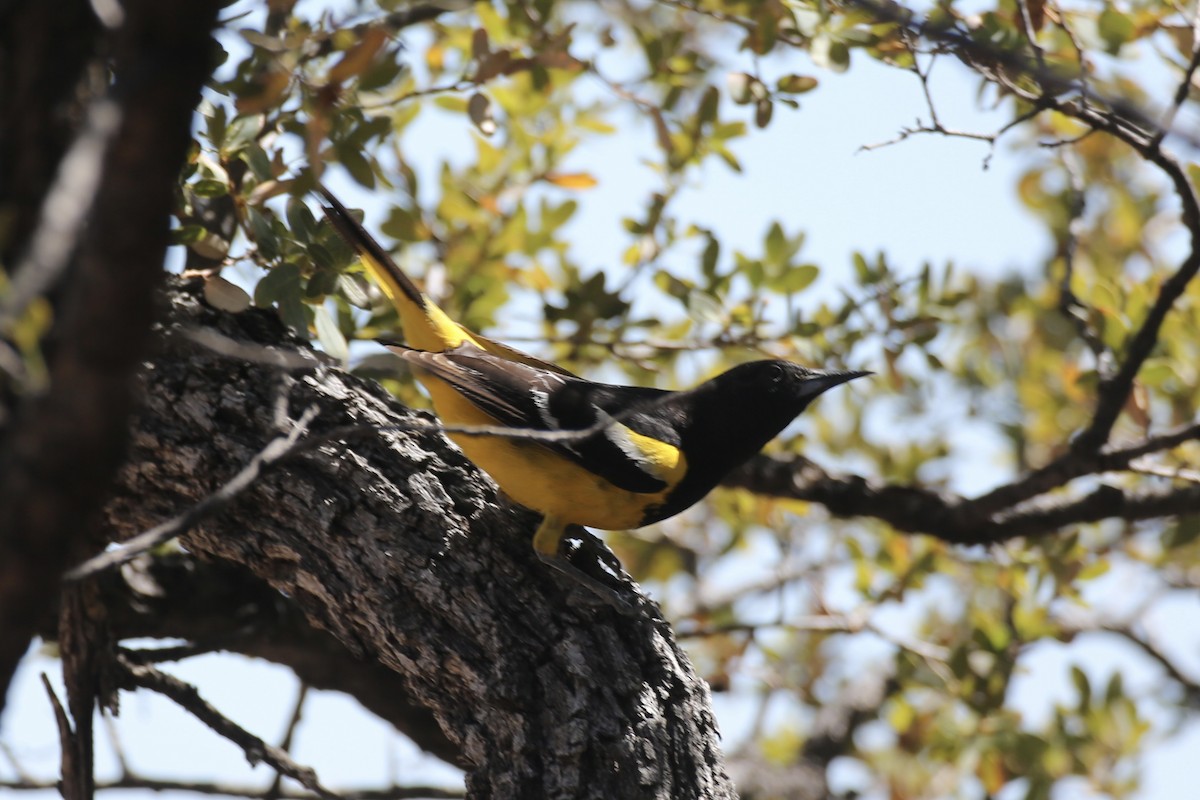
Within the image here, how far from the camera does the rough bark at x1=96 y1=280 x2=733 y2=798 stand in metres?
2.76

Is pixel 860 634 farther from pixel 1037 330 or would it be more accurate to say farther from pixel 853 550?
pixel 1037 330

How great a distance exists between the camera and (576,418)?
3875mm

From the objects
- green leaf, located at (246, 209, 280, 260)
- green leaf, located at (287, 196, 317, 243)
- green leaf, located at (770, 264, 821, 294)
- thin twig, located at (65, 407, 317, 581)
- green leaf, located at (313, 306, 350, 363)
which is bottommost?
thin twig, located at (65, 407, 317, 581)

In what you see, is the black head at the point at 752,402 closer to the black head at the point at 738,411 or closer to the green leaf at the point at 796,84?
the black head at the point at 738,411

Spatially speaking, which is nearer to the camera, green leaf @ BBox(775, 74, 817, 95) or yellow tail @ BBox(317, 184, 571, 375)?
yellow tail @ BBox(317, 184, 571, 375)

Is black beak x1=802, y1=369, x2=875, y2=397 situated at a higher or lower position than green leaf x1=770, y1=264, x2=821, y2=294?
lower

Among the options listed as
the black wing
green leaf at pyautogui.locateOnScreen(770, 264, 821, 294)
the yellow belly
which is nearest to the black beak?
green leaf at pyautogui.locateOnScreen(770, 264, 821, 294)

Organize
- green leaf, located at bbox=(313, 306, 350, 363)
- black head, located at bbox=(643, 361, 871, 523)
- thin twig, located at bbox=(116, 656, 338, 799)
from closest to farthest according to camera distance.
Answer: green leaf, located at bbox=(313, 306, 350, 363)
thin twig, located at bbox=(116, 656, 338, 799)
black head, located at bbox=(643, 361, 871, 523)

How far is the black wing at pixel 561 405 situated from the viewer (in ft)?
11.9

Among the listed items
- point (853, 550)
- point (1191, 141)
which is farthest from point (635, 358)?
point (1191, 141)

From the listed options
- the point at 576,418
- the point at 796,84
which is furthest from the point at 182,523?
the point at 796,84

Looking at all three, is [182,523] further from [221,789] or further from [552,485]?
[221,789]

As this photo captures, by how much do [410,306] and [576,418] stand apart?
0.71 metres

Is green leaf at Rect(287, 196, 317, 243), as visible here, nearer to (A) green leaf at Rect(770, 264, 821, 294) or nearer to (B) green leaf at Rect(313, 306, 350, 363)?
(B) green leaf at Rect(313, 306, 350, 363)
